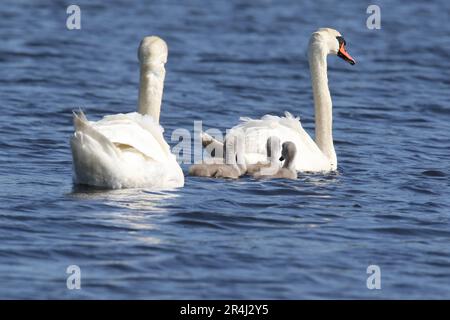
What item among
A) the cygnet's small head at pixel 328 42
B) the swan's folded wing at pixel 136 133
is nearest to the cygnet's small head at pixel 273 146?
the swan's folded wing at pixel 136 133

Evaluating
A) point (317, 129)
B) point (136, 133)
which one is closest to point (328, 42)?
point (317, 129)

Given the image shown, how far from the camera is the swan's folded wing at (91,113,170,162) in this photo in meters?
10.9

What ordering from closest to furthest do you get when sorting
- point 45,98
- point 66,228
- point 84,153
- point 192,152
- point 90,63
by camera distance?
point 66,228
point 84,153
point 192,152
point 45,98
point 90,63

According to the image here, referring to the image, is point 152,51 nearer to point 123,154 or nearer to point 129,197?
point 123,154

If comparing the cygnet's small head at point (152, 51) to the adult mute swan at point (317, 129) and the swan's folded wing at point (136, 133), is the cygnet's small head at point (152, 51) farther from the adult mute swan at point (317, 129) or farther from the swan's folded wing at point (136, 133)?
the adult mute swan at point (317, 129)

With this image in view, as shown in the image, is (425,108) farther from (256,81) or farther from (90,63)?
(90,63)

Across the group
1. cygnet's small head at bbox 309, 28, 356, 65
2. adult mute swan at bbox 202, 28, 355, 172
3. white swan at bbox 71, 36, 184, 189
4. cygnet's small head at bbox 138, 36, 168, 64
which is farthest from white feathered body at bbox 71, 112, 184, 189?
Answer: cygnet's small head at bbox 309, 28, 356, 65

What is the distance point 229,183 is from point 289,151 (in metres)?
0.69

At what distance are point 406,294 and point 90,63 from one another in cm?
1400

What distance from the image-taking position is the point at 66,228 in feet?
32.6

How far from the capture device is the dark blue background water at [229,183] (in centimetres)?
889

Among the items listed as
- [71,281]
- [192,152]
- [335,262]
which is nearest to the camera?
[71,281]

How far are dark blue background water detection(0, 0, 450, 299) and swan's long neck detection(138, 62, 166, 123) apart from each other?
0.79 m

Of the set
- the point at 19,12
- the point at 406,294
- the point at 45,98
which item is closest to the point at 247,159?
the point at 406,294
